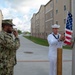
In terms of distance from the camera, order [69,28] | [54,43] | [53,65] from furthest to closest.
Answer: [53,65]
[54,43]
[69,28]

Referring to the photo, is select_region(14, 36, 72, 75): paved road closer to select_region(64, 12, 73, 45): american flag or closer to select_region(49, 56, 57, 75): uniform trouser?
select_region(49, 56, 57, 75): uniform trouser

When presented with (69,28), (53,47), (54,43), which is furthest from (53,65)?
(69,28)

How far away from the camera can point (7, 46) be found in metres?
4.36

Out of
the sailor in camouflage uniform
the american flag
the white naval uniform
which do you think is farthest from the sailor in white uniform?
the sailor in camouflage uniform

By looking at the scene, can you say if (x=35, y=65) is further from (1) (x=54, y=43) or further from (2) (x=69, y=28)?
(2) (x=69, y=28)

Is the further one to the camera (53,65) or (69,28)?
(53,65)

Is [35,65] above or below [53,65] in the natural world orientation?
below

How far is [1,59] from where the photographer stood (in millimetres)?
4461

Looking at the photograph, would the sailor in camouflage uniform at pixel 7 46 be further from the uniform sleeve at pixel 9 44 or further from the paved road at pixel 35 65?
the paved road at pixel 35 65

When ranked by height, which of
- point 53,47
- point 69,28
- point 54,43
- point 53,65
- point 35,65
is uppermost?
point 69,28

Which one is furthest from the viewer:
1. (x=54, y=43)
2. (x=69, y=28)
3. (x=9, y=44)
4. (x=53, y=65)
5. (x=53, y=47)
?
(x=53, y=65)

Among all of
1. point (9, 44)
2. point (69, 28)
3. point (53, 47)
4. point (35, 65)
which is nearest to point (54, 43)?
point (53, 47)

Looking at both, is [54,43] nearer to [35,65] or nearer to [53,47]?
[53,47]

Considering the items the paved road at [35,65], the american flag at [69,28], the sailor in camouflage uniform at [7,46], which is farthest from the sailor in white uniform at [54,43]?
the paved road at [35,65]
